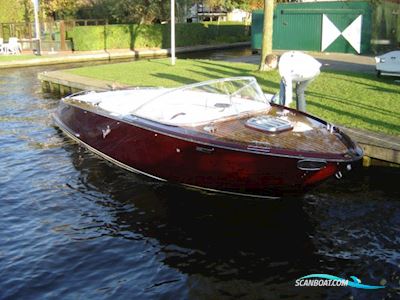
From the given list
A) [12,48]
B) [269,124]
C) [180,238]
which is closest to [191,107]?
[269,124]

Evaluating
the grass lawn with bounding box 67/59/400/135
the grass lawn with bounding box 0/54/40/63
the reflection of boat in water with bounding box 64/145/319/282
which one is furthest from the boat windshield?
the grass lawn with bounding box 0/54/40/63

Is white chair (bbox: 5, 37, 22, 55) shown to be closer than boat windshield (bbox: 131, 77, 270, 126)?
No

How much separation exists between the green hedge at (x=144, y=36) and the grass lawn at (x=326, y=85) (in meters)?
12.4

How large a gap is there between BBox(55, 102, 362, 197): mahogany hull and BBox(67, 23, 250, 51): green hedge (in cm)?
2604

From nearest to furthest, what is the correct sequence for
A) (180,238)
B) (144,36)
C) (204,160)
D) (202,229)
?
1. (180,238)
2. (202,229)
3. (204,160)
4. (144,36)

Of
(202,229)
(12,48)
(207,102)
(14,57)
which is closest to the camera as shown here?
(202,229)

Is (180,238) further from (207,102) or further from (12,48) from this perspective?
(12,48)

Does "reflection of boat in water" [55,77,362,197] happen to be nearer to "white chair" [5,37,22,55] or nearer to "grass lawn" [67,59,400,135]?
"grass lawn" [67,59,400,135]

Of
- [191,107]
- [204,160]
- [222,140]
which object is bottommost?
[204,160]

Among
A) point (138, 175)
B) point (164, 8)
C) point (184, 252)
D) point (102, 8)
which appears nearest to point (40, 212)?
point (138, 175)

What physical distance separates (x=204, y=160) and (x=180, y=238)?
4.05ft

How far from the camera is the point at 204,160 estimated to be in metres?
7.37

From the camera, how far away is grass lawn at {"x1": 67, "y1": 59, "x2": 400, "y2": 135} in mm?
10484

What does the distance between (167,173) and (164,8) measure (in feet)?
102
